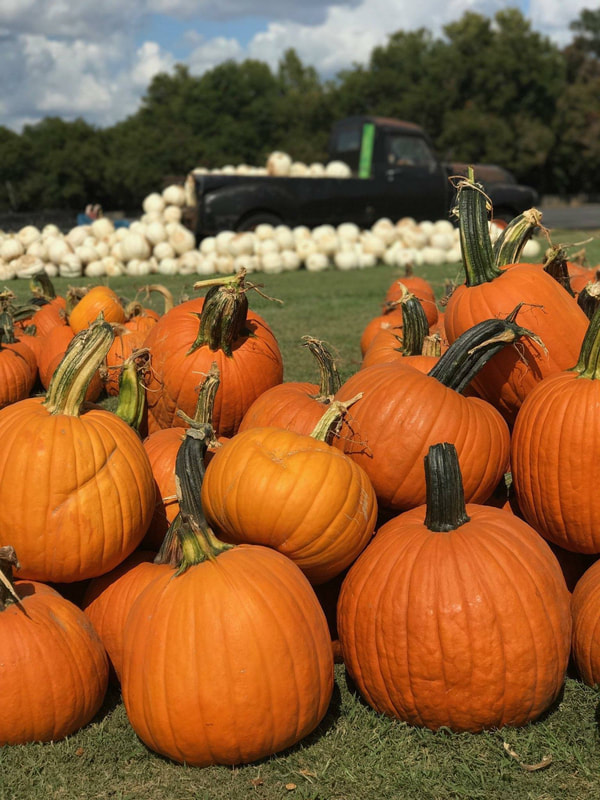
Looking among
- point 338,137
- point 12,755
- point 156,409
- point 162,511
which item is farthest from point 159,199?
point 12,755

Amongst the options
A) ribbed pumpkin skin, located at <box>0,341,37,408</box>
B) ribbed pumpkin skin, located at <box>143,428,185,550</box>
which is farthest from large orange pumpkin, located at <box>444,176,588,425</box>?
ribbed pumpkin skin, located at <box>0,341,37,408</box>

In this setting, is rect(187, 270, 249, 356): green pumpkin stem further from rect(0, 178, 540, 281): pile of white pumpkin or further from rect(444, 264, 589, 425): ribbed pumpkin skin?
rect(0, 178, 540, 281): pile of white pumpkin

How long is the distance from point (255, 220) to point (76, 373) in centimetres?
1270

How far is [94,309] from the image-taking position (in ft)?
18.7

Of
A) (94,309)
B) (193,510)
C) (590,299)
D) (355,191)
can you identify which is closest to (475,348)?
(590,299)

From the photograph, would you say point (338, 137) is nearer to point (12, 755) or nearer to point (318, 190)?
point (318, 190)

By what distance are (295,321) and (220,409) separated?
5157 millimetres

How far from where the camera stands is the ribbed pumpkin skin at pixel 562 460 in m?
2.73

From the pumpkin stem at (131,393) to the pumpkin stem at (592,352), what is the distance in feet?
6.15

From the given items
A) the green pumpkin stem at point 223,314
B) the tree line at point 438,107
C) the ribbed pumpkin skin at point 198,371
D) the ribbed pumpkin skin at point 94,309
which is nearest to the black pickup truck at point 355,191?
the ribbed pumpkin skin at point 94,309

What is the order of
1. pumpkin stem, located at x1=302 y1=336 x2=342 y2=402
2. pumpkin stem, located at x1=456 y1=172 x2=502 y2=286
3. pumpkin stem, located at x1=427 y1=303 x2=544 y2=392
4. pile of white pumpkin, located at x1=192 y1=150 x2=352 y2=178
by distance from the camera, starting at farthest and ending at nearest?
pile of white pumpkin, located at x1=192 y1=150 x2=352 y2=178 → pumpkin stem, located at x1=302 y1=336 x2=342 y2=402 → pumpkin stem, located at x1=456 y1=172 x2=502 y2=286 → pumpkin stem, located at x1=427 y1=303 x2=544 y2=392

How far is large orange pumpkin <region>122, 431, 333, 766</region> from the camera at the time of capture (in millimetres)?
2246

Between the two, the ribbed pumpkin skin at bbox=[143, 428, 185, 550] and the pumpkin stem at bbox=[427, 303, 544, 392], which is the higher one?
the pumpkin stem at bbox=[427, 303, 544, 392]

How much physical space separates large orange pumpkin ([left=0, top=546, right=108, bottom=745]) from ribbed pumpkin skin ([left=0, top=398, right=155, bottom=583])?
0.55 feet
